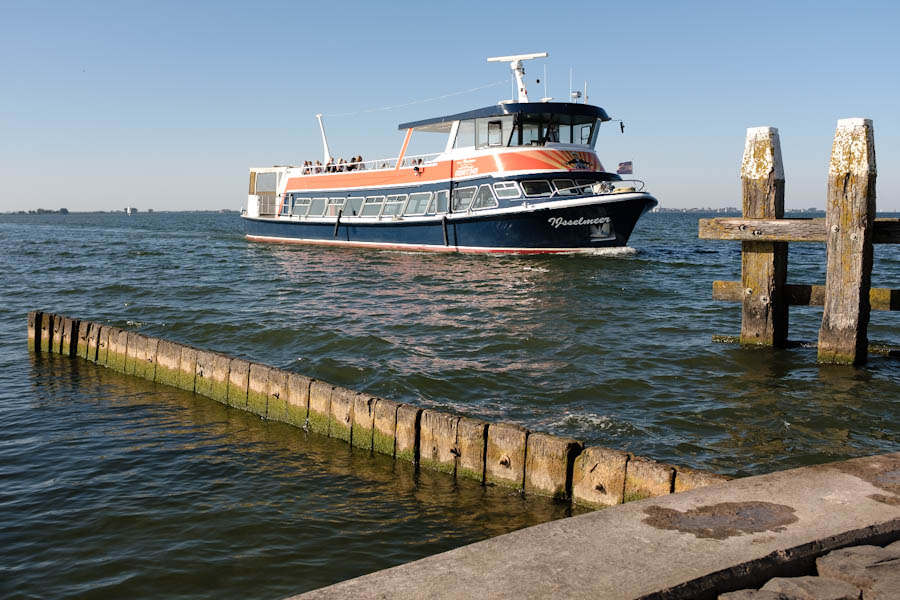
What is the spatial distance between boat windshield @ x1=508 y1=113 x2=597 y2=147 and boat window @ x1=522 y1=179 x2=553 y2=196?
1.60 metres

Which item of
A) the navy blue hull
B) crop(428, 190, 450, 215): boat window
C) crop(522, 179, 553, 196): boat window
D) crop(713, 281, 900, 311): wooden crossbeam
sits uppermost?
crop(522, 179, 553, 196): boat window

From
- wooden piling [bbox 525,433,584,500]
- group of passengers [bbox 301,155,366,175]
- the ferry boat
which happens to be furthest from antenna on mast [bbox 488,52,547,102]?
Answer: wooden piling [bbox 525,433,584,500]

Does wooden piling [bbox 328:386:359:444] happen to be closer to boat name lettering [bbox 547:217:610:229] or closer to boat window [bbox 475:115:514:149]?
Result: boat name lettering [bbox 547:217:610:229]

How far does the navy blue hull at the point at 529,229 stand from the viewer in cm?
2491

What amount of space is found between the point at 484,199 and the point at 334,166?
1012 centimetres

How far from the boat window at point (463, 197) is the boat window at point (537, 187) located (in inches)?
82.2

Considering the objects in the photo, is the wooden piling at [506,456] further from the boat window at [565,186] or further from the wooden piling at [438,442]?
the boat window at [565,186]

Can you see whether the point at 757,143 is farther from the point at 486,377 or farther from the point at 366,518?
the point at 366,518

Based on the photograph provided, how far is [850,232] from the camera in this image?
9.11 metres

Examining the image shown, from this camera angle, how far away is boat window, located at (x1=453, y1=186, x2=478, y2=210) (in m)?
27.1

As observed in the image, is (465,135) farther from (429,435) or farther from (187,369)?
(429,435)

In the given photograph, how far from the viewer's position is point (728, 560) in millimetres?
3359

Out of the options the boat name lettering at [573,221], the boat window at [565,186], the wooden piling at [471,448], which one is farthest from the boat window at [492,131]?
the wooden piling at [471,448]

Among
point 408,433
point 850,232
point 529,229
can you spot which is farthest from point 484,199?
point 408,433
